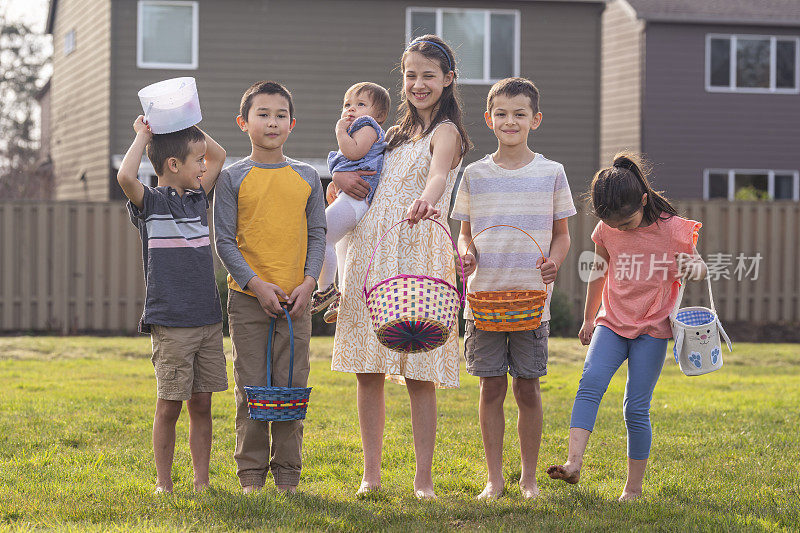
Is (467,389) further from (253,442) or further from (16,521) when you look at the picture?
(16,521)

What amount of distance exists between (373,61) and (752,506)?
13423 mm

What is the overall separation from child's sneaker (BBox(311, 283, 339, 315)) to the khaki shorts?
0.47 meters

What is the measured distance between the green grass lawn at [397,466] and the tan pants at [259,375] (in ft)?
0.50

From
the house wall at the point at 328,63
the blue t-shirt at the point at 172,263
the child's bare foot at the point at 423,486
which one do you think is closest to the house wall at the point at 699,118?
the house wall at the point at 328,63

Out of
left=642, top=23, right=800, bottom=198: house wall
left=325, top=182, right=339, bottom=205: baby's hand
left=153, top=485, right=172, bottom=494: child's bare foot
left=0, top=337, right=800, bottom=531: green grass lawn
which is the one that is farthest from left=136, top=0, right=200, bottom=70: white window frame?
left=153, top=485, right=172, bottom=494: child's bare foot

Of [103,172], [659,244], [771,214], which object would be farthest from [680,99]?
[659,244]

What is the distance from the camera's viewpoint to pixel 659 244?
4.14m

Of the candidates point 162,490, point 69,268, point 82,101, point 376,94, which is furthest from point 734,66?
point 162,490

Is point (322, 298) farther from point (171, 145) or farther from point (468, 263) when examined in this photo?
point (171, 145)

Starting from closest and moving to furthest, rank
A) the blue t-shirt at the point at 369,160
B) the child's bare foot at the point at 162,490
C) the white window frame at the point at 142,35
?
the child's bare foot at the point at 162,490, the blue t-shirt at the point at 369,160, the white window frame at the point at 142,35

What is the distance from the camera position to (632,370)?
4.16 metres

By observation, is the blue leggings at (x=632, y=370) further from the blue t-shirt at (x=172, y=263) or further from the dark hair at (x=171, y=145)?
the dark hair at (x=171, y=145)

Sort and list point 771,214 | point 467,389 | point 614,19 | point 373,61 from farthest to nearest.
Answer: point 614,19
point 373,61
point 771,214
point 467,389

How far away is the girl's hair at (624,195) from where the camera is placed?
13.3 feet
